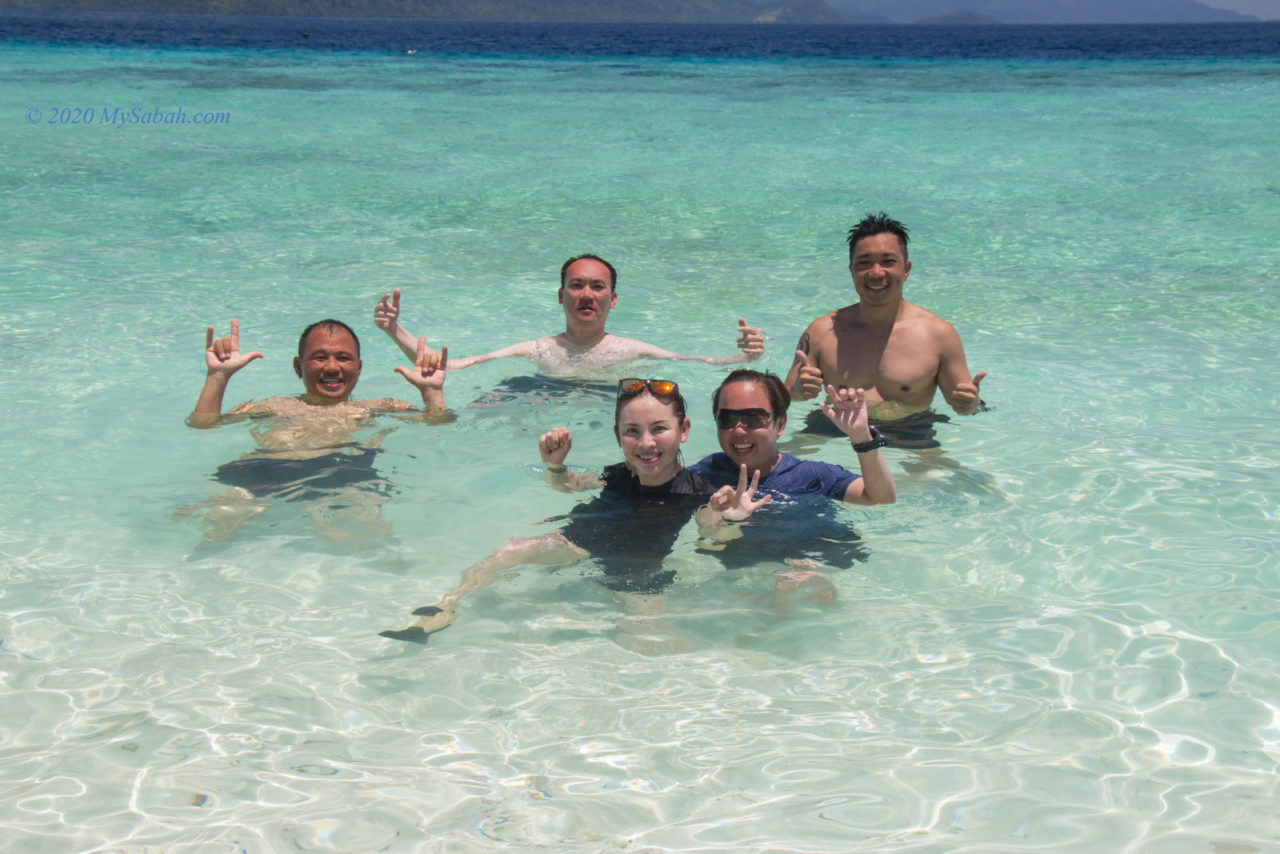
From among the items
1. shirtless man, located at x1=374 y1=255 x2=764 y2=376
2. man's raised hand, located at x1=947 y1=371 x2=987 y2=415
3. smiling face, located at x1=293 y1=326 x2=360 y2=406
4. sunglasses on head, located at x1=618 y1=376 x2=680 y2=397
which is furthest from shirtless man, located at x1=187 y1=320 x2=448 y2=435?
man's raised hand, located at x1=947 y1=371 x2=987 y2=415

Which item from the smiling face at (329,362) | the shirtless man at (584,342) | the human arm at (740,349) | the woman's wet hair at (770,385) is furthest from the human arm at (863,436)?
the smiling face at (329,362)

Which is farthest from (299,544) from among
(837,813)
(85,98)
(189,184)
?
(85,98)

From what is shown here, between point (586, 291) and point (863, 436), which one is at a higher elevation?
point (586, 291)

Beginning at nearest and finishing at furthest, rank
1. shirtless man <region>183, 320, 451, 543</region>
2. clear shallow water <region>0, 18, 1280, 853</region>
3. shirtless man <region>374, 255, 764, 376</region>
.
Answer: clear shallow water <region>0, 18, 1280, 853</region> → shirtless man <region>183, 320, 451, 543</region> → shirtless man <region>374, 255, 764, 376</region>

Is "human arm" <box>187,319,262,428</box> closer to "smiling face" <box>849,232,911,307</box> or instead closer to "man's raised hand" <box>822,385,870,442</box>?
"man's raised hand" <box>822,385,870,442</box>

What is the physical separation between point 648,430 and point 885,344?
1.93m

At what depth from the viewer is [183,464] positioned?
5051 millimetres

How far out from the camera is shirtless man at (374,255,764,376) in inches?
227

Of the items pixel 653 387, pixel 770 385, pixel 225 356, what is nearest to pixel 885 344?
pixel 770 385

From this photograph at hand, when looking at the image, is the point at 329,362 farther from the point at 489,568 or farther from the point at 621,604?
the point at 621,604

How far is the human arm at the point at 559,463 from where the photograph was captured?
150 inches

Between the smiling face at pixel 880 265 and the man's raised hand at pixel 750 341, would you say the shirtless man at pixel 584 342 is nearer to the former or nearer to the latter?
the man's raised hand at pixel 750 341

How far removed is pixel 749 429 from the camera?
151 inches

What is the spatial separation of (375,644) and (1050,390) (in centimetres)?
429
